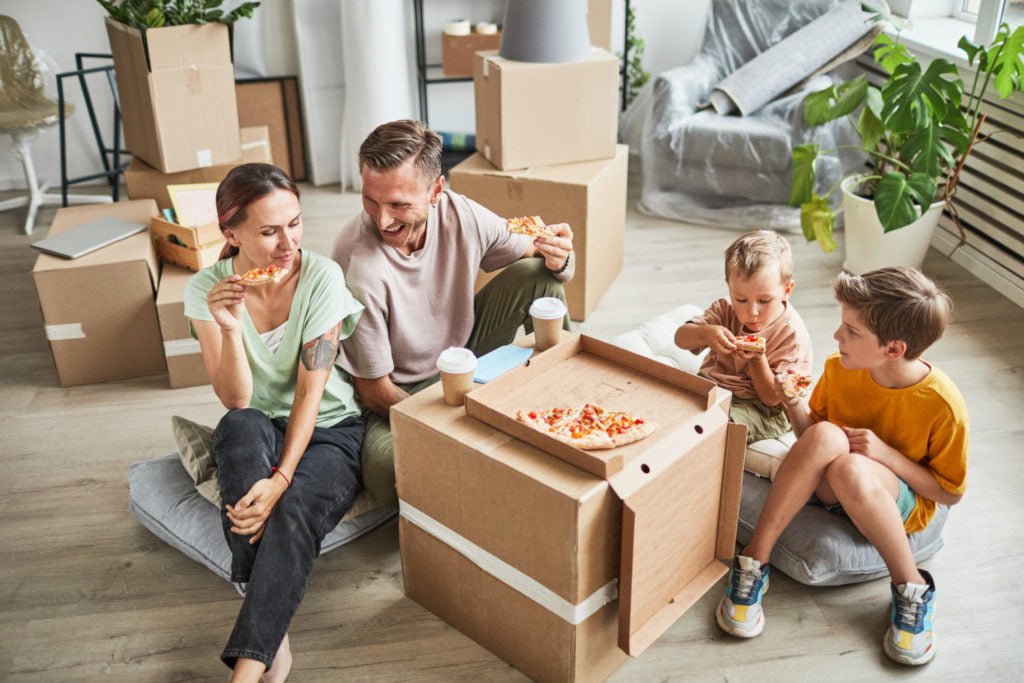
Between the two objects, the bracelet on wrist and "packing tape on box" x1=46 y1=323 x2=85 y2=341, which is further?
"packing tape on box" x1=46 y1=323 x2=85 y2=341

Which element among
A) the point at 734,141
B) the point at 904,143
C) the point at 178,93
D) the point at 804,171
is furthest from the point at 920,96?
the point at 178,93

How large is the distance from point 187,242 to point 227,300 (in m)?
1.19

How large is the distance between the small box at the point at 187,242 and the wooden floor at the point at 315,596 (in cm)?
42

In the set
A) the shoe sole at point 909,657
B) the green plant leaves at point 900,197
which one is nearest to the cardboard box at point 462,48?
the green plant leaves at point 900,197

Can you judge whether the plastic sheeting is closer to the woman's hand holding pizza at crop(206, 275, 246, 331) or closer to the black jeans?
the black jeans

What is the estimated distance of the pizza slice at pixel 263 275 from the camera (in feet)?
6.33

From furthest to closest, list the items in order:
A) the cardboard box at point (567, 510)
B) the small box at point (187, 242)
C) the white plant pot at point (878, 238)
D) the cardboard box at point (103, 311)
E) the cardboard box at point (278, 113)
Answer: the cardboard box at point (278, 113), the white plant pot at point (878, 238), the small box at point (187, 242), the cardboard box at point (103, 311), the cardboard box at point (567, 510)

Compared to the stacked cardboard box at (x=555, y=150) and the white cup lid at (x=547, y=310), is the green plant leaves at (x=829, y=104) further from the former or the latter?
the white cup lid at (x=547, y=310)

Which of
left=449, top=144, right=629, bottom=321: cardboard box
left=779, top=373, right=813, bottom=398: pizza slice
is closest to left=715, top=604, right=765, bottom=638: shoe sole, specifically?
left=779, top=373, right=813, bottom=398: pizza slice

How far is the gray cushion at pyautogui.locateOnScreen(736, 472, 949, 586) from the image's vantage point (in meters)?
2.05

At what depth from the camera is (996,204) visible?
356 cm

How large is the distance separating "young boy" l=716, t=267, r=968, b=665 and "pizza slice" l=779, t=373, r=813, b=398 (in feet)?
0.27

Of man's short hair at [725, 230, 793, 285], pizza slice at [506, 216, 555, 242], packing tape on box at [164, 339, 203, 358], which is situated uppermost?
man's short hair at [725, 230, 793, 285]

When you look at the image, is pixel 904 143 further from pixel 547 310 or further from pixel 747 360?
pixel 547 310
